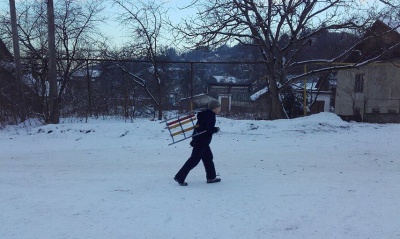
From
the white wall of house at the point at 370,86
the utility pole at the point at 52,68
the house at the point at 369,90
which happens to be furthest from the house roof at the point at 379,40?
the utility pole at the point at 52,68

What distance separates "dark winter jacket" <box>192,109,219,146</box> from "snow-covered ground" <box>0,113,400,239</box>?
716mm

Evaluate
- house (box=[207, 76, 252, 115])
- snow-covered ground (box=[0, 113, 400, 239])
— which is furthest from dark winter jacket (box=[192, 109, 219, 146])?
house (box=[207, 76, 252, 115])

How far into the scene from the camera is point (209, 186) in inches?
241

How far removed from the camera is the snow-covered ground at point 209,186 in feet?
14.2

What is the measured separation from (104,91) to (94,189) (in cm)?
799

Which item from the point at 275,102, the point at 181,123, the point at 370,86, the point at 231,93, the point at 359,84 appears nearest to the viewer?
the point at 181,123

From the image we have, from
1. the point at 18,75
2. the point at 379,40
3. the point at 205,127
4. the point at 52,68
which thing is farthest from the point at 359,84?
the point at 205,127

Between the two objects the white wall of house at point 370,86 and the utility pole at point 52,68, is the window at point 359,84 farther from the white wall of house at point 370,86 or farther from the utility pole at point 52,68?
the utility pole at point 52,68

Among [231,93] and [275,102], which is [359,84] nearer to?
[231,93]

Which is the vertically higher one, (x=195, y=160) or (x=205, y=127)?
(x=205, y=127)

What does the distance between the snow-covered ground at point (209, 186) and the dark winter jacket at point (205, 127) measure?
2.35ft

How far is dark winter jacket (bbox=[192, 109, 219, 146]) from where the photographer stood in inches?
239

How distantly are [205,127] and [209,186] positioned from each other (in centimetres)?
94

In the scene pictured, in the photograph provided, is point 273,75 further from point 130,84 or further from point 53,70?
point 53,70
